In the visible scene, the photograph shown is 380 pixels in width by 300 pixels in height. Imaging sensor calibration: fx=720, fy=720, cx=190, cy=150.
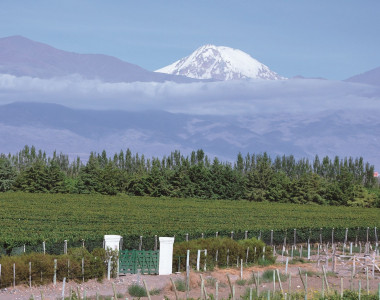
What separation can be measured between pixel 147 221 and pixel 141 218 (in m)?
3.72

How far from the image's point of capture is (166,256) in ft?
125

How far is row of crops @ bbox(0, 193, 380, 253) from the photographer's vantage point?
166 feet

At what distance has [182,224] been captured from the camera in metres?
69.7

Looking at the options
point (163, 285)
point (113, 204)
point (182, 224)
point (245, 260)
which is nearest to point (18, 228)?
point (182, 224)

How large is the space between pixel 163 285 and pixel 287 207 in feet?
243

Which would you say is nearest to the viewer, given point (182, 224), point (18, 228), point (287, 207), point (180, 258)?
point (180, 258)

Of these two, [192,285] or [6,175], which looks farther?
[6,175]

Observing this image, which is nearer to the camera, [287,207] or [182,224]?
[182,224]

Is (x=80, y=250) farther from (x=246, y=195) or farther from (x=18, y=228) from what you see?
(x=246, y=195)

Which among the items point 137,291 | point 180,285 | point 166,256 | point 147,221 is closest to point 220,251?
point 166,256

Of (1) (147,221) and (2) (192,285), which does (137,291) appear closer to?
A: (2) (192,285)

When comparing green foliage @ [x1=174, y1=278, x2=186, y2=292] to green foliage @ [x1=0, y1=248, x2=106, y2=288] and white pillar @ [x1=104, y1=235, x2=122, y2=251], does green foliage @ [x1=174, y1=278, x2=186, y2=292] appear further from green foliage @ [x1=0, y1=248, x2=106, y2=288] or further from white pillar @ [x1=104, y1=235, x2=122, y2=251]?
white pillar @ [x1=104, y1=235, x2=122, y2=251]

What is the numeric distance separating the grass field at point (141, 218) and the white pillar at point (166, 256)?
33.7 ft

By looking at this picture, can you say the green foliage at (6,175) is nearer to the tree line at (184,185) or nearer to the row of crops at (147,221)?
the tree line at (184,185)
